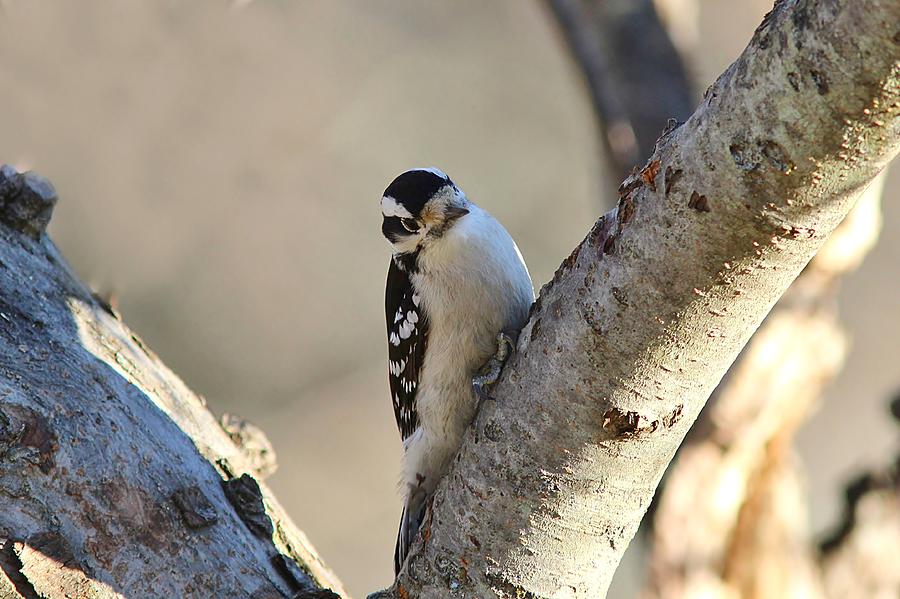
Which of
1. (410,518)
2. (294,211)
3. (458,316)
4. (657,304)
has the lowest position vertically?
(657,304)

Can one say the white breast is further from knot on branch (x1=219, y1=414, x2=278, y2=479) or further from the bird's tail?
knot on branch (x1=219, y1=414, x2=278, y2=479)

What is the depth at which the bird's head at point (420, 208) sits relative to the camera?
290 cm

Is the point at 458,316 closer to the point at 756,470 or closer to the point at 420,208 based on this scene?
the point at 420,208

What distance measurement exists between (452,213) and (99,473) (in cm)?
128

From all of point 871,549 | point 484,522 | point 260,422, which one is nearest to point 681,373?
point 484,522

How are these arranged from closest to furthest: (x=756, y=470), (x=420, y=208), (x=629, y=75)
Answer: (x=420, y=208)
(x=756, y=470)
(x=629, y=75)

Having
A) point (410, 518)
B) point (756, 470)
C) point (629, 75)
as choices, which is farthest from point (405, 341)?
point (629, 75)

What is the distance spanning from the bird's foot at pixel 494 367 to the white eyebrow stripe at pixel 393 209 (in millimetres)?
481

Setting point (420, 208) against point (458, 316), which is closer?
point (458, 316)

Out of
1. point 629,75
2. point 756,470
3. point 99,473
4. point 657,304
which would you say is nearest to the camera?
point 657,304

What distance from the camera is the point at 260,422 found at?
7547 millimetres

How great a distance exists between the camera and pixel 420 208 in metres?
2.89

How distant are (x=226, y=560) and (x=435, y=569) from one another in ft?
1.50

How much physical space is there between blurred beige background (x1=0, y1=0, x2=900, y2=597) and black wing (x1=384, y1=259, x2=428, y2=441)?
164 inches
